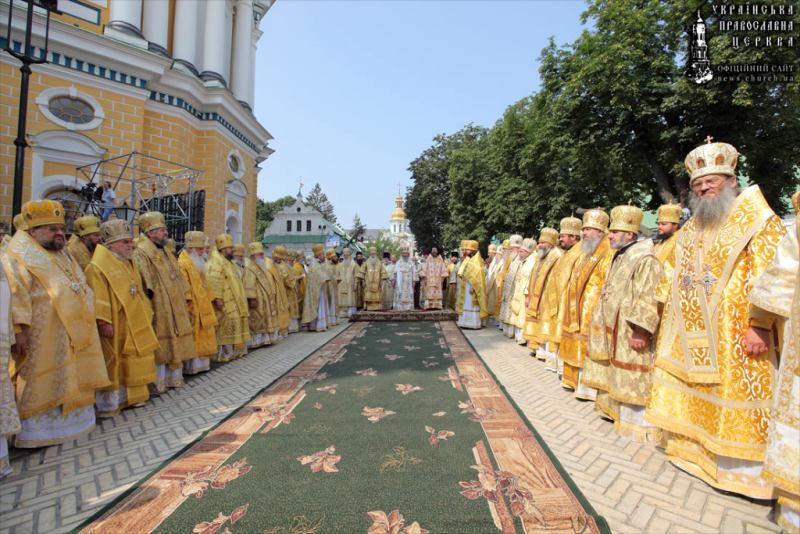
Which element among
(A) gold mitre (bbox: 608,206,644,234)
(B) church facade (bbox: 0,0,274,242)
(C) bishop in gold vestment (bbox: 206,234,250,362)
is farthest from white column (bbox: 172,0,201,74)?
(A) gold mitre (bbox: 608,206,644,234)

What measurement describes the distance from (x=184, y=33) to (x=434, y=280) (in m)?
12.2

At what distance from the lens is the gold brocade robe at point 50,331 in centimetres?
329

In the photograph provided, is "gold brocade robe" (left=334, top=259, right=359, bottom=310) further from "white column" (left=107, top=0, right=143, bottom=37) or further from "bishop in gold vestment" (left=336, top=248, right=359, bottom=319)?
"white column" (left=107, top=0, right=143, bottom=37)

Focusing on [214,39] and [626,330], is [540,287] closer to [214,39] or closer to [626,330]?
[626,330]

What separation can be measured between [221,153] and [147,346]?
41.9 ft

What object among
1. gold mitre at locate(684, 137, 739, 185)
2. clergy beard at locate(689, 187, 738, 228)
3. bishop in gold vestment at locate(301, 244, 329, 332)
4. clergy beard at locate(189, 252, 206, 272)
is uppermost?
gold mitre at locate(684, 137, 739, 185)

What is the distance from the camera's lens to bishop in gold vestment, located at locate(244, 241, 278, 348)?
7.64 metres

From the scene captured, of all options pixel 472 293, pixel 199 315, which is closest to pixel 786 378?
pixel 199 315

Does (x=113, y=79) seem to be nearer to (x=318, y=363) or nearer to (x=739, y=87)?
(x=318, y=363)

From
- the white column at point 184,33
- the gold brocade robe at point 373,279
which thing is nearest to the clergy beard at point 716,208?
the gold brocade robe at point 373,279

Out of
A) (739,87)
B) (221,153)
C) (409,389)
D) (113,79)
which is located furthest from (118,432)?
(739,87)

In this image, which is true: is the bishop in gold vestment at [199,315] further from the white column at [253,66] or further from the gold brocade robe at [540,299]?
the white column at [253,66]

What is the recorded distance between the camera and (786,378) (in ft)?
7.64

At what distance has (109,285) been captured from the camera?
423cm
